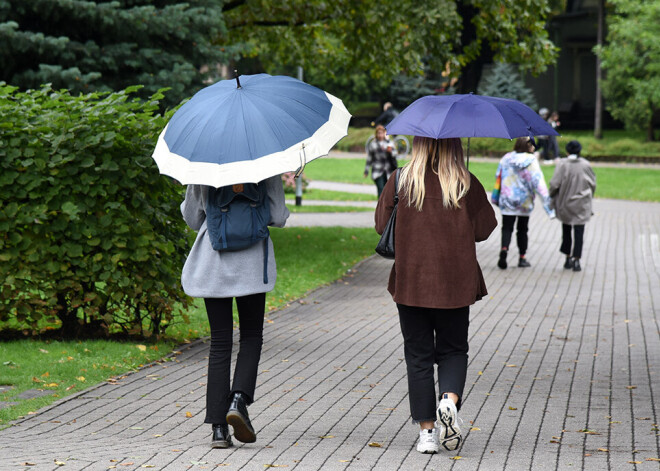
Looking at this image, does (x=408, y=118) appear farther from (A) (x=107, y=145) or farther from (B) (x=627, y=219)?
(B) (x=627, y=219)

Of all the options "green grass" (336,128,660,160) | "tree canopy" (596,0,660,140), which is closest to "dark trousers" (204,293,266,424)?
"green grass" (336,128,660,160)

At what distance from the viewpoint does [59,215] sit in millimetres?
7777

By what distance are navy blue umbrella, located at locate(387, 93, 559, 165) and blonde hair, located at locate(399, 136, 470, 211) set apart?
0.11 metres

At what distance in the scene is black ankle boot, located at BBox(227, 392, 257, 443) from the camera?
5.00 meters

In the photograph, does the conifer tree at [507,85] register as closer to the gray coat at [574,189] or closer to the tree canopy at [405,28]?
the tree canopy at [405,28]

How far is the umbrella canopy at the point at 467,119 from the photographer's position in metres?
4.90

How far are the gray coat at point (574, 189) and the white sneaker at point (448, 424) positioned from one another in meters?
8.71

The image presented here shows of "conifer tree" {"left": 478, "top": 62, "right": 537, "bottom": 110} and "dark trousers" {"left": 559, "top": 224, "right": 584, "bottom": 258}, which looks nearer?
"dark trousers" {"left": 559, "top": 224, "right": 584, "bottom": 258}

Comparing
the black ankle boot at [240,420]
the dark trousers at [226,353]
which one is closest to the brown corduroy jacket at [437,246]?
the dark trousers at [226,353]

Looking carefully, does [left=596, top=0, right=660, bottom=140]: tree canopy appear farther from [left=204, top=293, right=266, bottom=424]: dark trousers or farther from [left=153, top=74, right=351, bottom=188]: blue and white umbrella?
[left=204, top=293, right=266, bottom=424]: dark trousers

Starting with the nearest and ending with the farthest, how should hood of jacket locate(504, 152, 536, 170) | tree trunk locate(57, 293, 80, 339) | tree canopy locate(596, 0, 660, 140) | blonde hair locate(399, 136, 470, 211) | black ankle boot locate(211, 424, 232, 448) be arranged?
1. blonde hair locate(399, 136, 470, 211)
2. black ankle boot locate(211, 424, 232, 448)
3. tree trunk locate(57, 293, 80, 339)
4. hood of jacket locate(504, 152, 536, 170)
5. tree canopy locate(596, 0, 660, 140)

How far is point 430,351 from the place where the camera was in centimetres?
520

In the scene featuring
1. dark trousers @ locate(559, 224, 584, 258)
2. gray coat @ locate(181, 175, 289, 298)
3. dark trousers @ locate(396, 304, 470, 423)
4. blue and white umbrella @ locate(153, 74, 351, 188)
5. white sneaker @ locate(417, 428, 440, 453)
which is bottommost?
dark trousers @ locate(559, 224, 584, 258)

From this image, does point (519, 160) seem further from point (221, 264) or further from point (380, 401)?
point (221, 264)
